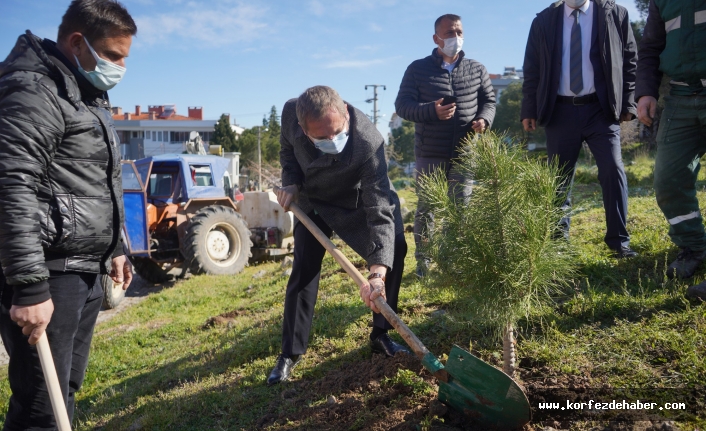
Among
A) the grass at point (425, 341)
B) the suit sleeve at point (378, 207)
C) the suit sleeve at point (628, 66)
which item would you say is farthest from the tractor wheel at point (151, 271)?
the suit sleeve at point (628, 66)

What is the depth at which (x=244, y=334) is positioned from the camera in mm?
4926

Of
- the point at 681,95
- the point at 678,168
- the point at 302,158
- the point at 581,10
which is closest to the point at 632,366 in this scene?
the point at 678,168

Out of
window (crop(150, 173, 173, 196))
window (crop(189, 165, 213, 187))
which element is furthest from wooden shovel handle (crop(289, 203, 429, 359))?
window (crop(189, 165, 213, 187))

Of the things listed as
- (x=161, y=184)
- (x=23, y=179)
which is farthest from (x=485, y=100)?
(x=161, y=184)

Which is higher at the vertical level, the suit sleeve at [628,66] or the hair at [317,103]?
the suit sleeve at [628,66]

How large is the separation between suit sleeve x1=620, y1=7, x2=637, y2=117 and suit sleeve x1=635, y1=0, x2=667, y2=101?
535 millimetres

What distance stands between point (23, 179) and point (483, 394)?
6.64 ft

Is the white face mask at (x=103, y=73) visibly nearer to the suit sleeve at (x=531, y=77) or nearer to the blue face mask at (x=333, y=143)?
the blue face mask at (x=333, y=143)

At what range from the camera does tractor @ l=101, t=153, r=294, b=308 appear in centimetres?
905

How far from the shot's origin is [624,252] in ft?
12.7

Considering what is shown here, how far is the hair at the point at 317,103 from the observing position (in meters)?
3.04

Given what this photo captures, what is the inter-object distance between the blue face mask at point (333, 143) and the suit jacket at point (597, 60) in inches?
65.1

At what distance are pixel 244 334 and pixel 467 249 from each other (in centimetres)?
290

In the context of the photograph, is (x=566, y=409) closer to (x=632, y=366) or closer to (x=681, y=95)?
(x=632, y=366)
